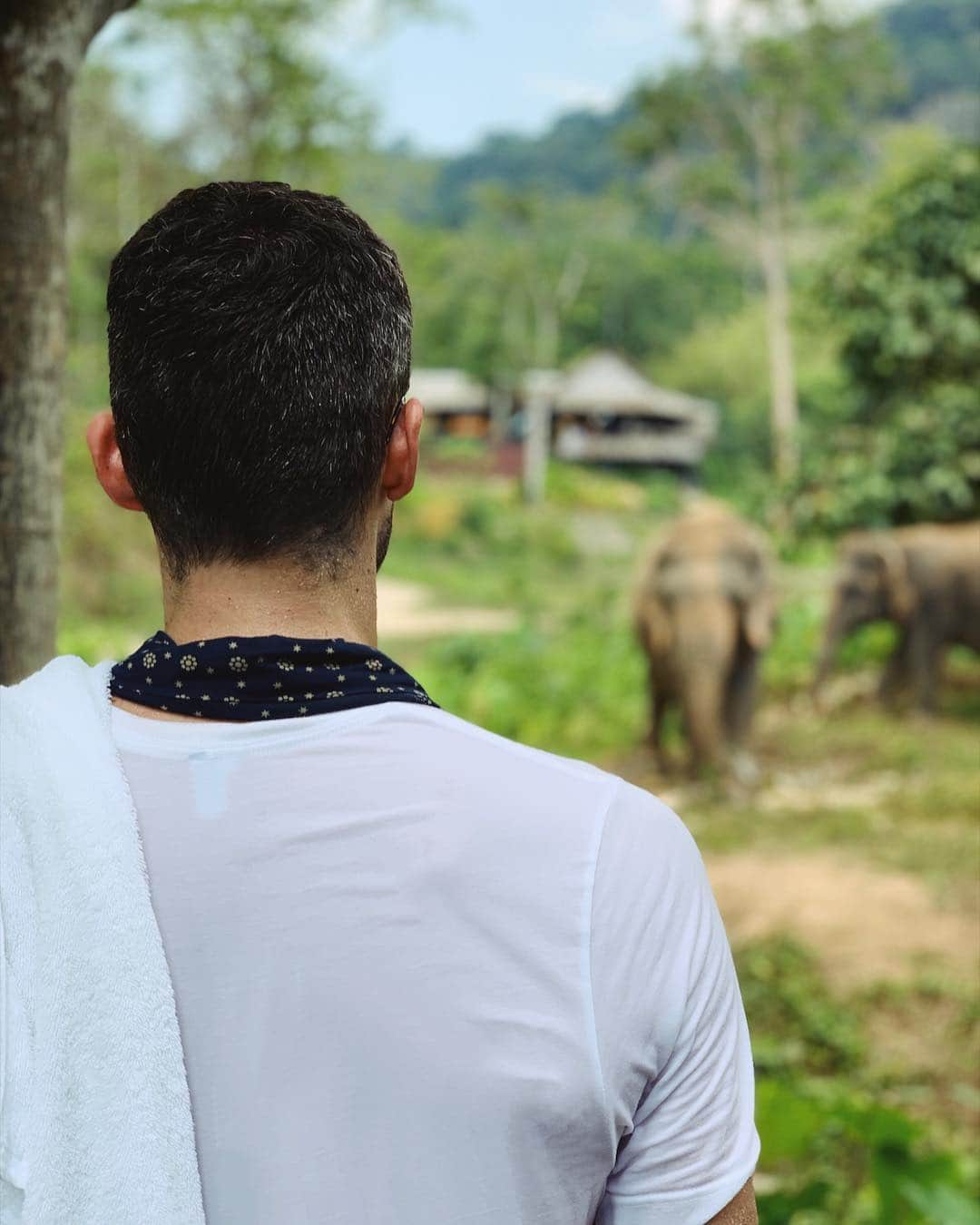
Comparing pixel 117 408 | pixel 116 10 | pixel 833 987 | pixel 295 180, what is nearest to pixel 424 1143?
pixel 117 408

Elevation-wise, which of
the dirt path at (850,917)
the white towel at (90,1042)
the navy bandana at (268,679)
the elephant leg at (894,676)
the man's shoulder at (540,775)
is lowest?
the dirt path at (850,917)

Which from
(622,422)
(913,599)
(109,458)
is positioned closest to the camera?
(109,458)

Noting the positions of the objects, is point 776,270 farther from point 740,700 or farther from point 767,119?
point 740,700

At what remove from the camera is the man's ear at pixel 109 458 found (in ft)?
4.12

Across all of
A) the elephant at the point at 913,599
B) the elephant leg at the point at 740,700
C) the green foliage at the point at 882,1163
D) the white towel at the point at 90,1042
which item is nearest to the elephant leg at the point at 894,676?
the elephant at the point at 913,599

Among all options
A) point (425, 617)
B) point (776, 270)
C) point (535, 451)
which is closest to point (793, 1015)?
point (425, 617)

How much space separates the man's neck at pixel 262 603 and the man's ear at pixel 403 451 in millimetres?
86

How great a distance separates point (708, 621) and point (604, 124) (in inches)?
4562

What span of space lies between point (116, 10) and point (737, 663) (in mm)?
7782

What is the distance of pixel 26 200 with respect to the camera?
2.17 meters

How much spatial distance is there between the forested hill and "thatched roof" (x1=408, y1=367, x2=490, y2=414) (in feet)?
148

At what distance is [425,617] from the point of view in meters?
19.5

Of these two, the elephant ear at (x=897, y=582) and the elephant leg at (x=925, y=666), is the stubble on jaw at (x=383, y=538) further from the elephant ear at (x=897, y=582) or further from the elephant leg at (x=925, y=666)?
the elephant ear at (x=897, y=582)

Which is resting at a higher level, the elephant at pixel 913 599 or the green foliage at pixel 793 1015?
the elephant at pixel 913 599
